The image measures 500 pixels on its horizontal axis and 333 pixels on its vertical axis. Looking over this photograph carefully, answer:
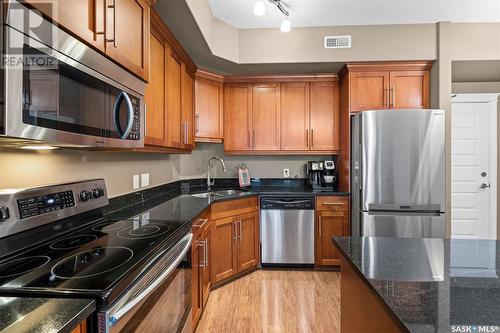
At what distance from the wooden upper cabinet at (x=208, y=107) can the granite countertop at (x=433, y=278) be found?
2.26 metres

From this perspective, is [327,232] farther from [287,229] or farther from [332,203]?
[287,229]

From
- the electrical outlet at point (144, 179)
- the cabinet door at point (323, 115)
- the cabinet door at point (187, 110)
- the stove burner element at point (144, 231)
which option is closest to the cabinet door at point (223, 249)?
the electrical outlet at point (144, 179)

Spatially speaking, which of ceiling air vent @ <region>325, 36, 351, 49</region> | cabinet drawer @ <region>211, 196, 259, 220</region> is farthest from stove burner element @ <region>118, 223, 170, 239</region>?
ceiling air vent @ <region>325, 36, 351, 49</region>

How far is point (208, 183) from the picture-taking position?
3.50 m

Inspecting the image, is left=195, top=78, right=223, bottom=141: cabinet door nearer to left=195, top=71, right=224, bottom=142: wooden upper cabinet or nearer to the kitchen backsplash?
left=195, top=71, right=224, bottom=142: wooden upper cabinet

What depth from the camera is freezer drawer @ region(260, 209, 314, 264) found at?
119 inches

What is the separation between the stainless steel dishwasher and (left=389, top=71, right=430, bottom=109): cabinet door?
1.45 meters

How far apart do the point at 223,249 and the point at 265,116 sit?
1663mm

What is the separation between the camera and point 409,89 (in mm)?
2988

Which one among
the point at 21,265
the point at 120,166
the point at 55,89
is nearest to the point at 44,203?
the point at 21,265

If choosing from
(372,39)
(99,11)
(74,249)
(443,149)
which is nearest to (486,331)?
(74,249)

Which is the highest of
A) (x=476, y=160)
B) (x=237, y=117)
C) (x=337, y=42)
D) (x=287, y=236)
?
(x=337, y=42)

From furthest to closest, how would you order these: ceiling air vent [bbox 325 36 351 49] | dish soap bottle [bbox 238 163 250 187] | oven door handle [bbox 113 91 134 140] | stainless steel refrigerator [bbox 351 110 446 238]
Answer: dish soap bottle [bbox 238 163 250 187] → ceiling air vent [bbox 325 36 351 49] → stainless steel refrigerator [bbox 351 110 446 238] → oven door handle [bbox 113 91 134 140]

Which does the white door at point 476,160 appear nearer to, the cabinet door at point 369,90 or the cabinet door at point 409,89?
the cabinet door at point 409,89
